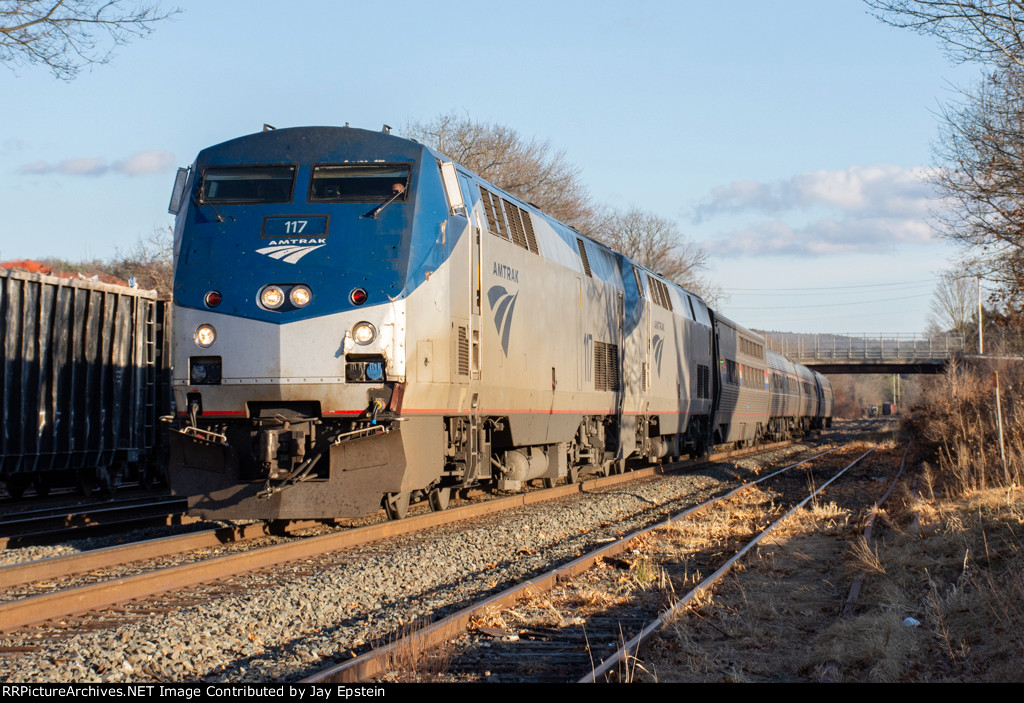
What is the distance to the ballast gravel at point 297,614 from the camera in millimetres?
5246

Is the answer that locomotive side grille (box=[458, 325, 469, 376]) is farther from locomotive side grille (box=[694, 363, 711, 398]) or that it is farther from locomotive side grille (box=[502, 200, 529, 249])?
locomotive side grille (box=[694, 363, 711, 398])

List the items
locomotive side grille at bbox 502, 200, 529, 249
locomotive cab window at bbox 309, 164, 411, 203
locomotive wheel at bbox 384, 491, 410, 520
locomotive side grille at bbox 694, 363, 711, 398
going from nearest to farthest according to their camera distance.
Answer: locomotive cab window at bbox 309, 164, 411, 203, locomotive wheel at bbox 384, 491, 410, 520, locomotive side grille at bbox 502, 200, 529, 249, locomotive side grille at bbox 694, 363, 711, 398

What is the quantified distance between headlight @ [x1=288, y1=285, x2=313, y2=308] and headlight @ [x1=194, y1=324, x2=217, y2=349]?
851 millimetres

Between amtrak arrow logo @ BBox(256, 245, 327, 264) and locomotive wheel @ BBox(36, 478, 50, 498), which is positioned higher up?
amtrak arrow logo @ BBox(256, 245, 327, 264)

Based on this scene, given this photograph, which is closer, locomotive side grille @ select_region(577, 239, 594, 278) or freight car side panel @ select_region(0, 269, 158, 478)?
freight car side panel @ select_region(0, 269, 158, 478)

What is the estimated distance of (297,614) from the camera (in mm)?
6488

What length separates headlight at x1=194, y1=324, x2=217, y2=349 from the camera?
29.2ft

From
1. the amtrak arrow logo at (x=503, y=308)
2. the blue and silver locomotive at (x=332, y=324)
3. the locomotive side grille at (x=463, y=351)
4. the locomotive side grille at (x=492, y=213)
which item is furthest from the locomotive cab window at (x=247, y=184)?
the amtrak arrow logo at (x=503, y=308)

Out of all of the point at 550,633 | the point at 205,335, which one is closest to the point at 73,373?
the point at 205,335

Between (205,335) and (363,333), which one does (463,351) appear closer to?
(363,333)

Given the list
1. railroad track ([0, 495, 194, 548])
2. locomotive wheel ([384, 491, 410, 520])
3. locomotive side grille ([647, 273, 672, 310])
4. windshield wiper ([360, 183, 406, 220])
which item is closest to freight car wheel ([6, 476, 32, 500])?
railroad track ([0, 495, 194, 548])
